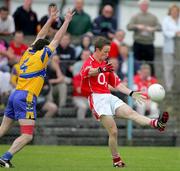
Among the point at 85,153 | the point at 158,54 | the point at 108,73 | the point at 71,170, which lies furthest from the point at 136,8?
the point at 71,170

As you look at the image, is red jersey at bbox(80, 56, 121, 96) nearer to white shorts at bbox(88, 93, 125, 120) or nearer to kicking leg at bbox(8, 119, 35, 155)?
white shorts at bbox(88, 93, 125, 120)

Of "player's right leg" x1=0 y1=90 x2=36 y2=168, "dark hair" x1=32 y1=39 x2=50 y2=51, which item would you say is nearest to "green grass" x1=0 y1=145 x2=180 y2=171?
"player's right leg" x1=0 y1=90 x2=36 y2=168

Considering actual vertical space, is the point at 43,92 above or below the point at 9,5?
below

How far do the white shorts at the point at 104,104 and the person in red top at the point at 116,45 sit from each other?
7632mm

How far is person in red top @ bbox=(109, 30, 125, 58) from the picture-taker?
2162cm

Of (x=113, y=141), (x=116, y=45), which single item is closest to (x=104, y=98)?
(x=113, y=141)

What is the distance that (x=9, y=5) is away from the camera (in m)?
25.0

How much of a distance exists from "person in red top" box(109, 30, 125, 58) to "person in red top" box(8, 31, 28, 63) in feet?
8.08

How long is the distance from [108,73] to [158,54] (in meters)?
9.50

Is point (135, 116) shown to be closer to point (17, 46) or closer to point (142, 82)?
point (142, 82)

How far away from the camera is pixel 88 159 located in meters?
15.3

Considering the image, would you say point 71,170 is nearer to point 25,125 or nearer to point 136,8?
point 25,125

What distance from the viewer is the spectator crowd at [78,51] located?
66.7ft

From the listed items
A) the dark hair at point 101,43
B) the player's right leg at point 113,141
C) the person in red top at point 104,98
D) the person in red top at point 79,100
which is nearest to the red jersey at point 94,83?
the person in red top at point 104,98
